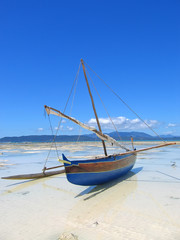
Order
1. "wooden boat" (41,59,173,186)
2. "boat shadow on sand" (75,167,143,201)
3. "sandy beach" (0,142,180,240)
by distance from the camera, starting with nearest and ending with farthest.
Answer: "sandy beach" (0,142,180,240) < "wooden boat" (41,59,173,186) < "boat shadow on sand" (75,167,143,201)

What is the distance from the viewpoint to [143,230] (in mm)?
4418

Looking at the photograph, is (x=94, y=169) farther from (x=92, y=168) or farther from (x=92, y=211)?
(x=92, y=211)

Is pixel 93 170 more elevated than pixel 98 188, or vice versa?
pixel 93 170

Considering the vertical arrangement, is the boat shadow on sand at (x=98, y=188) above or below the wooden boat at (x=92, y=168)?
below

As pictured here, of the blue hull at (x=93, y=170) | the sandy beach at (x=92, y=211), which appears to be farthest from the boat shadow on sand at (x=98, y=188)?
the blue hull at (x=93, y=170)

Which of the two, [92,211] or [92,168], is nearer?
[92,211]

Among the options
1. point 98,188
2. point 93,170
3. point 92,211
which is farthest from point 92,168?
point 92,211

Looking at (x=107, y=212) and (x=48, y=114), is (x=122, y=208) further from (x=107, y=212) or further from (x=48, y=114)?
(x=48, y=114)

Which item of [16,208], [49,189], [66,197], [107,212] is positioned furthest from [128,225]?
[49,189]

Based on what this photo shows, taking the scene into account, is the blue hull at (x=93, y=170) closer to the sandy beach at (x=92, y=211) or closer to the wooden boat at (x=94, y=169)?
the wooden boat at (x=94, y=169)

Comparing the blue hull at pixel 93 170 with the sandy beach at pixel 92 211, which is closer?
the sandy beach at pixel 92 211

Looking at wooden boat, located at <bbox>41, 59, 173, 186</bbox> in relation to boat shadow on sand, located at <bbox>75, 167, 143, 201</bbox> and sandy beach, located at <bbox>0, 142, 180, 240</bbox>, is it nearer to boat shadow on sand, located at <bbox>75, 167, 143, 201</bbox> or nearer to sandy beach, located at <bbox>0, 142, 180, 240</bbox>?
boat shadow on sand, located at <bbox>75, 167, 143, 201</bbox>

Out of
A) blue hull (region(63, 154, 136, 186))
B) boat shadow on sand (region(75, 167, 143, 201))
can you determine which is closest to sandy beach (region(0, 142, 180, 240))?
boat shadow on sand (region(75, 167, 143, 201))

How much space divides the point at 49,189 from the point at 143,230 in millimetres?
5283
